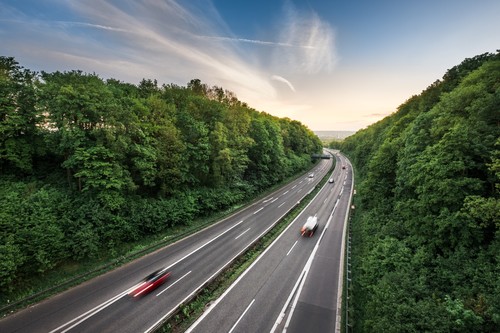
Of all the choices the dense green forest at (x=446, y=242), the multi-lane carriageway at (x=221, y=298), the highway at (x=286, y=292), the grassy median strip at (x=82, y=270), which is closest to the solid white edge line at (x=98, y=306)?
the multi-lane carriageway at (x=221, y=298)

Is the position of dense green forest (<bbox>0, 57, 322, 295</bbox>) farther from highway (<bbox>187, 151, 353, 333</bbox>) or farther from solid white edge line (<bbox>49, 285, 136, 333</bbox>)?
highway (<bbox>187, 151, 353, 333</bbox>)

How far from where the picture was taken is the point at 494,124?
16938mm

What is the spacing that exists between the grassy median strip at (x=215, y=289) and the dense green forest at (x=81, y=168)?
9934mm

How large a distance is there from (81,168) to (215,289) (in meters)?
16.3

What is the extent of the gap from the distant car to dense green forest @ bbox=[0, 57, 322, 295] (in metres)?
5.97

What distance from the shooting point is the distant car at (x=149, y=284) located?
15.8 m

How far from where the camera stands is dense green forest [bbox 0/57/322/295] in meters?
16.8

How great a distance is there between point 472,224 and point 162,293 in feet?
66.9

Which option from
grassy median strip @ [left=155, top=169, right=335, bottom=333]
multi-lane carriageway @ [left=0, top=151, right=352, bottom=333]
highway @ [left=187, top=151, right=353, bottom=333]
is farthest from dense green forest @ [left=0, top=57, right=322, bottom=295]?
highway @ [left=187, top=151, right=353, bottom=333]

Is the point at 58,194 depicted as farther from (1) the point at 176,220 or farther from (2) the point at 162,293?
(2) the point at 162,293

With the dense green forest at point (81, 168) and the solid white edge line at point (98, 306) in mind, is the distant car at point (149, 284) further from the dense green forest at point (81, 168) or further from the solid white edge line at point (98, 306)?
the dense green forest at point (81, 168)

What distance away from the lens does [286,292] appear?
1677 cm

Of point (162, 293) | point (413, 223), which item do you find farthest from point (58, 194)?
point (413, 223)

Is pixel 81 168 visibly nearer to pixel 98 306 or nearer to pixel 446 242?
pixel 98 306
